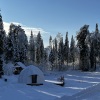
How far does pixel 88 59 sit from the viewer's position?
83.1m

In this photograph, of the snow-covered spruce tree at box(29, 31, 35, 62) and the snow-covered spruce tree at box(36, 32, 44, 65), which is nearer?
the snow-covered spruce tree at box(36, 32, 44, 65)

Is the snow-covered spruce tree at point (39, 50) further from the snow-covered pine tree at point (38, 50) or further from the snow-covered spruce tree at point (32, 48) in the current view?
the snow-covered spruce tree at point (32, 48)

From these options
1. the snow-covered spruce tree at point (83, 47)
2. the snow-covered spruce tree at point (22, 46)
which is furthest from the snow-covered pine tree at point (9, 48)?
the snow-covered spruce tree at point (83, 47)

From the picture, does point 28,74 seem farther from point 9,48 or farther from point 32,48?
point 32,48

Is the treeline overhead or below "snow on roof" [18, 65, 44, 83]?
overhead

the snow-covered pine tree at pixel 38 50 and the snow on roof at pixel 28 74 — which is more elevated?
the snow-covered pine tree at pixel 38 50

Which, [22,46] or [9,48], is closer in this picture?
[9,48]

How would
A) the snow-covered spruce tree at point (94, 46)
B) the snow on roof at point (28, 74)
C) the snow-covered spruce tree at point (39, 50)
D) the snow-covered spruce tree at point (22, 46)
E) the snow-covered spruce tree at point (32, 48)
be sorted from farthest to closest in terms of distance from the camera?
the snow-covered spruce tree at point (32, 48), the snow-covered spruce tree at point (39, 50), the snow-covered spruce tree at point (94, 46), the snow-covered spruce tree at point (22, 46), the snow on roof at point (28, 74)

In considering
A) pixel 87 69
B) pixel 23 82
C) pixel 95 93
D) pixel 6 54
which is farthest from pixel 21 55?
pixel 95 93

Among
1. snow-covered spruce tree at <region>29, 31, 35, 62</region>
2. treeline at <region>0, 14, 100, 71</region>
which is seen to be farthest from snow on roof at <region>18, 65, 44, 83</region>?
snow-covered spruce tree at <region>29, 31, 35, 62</region>

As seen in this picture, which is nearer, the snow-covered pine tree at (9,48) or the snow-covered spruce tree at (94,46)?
the snow-covered pine tree at (9,48)

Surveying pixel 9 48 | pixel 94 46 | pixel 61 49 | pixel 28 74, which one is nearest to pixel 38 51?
pixel 61 49

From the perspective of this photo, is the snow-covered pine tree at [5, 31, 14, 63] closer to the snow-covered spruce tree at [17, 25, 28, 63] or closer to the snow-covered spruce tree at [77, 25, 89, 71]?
the snow-covered spruce tree at [17, 25, 28, 63]

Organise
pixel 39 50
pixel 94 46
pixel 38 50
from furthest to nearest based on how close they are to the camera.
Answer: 1. pixel 39 50
2. pixel 38 50
3. pixel 94 46
